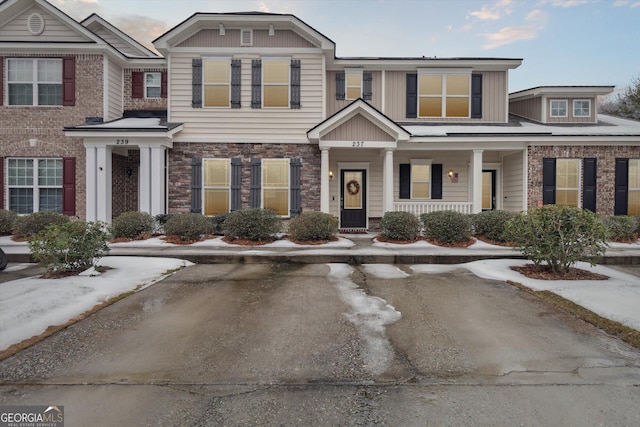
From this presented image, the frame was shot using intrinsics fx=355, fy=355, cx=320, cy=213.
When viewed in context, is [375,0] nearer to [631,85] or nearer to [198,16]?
[198,16]

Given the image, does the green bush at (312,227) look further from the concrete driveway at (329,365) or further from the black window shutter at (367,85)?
the black window shutter at (367,85)

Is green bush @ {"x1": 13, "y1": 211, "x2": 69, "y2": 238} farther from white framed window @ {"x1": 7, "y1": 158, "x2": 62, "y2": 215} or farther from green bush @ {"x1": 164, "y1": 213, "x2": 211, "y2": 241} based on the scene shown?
green bush @ {"x1": 164, "y1": 213, "x2": 211, "y2": 241}

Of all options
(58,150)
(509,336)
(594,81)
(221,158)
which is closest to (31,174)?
(58,150)

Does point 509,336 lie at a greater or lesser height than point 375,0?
lesser

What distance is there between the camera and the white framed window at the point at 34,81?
12.5 meters

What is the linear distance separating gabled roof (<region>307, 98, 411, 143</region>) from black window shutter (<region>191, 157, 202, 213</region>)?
4189 mm

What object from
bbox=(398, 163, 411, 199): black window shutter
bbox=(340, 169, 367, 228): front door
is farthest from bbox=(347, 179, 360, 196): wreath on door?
bbox=(398, 163, 411, 199): black window shutter

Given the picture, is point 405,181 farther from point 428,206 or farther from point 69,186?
point 69,186

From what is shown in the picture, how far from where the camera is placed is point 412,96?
560 inches

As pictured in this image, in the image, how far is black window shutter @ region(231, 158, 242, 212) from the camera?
12.7m

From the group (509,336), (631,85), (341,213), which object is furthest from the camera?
(631,85)

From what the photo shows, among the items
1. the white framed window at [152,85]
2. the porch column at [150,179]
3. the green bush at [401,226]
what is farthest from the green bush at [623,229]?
the white framed window at [152,85]

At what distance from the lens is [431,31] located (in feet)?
73.9

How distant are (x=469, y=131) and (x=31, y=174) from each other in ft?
51.2
